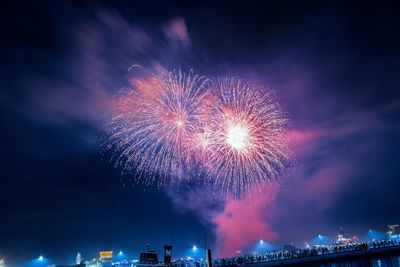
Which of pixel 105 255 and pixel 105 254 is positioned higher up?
pixel 105 254

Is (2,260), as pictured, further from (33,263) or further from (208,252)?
(208,252)

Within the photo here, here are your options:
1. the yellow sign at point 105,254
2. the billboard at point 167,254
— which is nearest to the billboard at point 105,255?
the yellow sign at point 105,254

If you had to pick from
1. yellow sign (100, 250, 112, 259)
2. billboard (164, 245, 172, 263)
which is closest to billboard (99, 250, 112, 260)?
yellow sign (100, 250, 112, 259)

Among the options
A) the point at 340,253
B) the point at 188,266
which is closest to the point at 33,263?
the point at 188,266

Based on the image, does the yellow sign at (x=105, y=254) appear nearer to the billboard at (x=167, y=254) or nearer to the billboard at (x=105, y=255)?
the billboard at (x=105, y=255)

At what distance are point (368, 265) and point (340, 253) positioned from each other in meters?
6.87

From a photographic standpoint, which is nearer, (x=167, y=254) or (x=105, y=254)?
(x=167, y=254)

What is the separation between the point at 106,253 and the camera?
330ft

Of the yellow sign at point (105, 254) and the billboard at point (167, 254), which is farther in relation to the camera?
the yellow sign at point (105, 254)

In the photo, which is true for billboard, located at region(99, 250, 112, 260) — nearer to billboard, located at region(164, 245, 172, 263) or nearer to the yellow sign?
the yellow sign

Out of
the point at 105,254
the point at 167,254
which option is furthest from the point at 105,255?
the point at 167,254

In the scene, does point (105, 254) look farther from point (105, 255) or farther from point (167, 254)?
point (167, 254)

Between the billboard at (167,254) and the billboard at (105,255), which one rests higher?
the billboard at (105,255)

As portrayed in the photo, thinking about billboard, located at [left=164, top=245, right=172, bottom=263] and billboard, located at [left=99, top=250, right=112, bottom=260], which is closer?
billboard, located at [left=164, top=245, right=172, bottom=263]
